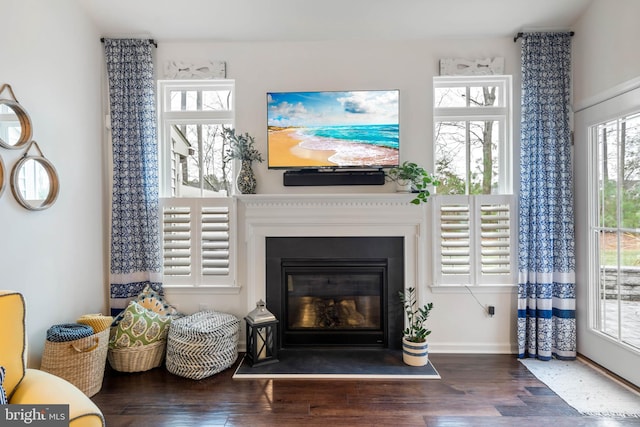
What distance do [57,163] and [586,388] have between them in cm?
422

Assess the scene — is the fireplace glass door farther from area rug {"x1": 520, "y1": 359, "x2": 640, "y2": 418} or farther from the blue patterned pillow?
the blue patterned pillow

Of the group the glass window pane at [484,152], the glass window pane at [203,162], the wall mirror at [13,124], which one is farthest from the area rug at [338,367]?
the wall mirror at [13,124]

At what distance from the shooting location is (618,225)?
2.64 meters

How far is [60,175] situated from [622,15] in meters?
4.35

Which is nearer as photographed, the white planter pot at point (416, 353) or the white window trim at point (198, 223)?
the white planter pot at point (416, 353)

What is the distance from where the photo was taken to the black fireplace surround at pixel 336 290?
122 inches

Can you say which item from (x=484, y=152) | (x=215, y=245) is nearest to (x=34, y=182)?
(x=215, y=245)

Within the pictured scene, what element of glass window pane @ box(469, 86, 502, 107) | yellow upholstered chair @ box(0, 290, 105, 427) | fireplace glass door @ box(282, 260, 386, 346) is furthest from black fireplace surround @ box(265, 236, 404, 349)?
yellow upholstered chair @ box(0, 290, 105, 427)

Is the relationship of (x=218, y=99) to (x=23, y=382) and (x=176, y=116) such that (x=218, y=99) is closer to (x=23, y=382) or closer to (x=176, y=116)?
(x=176, y=116)

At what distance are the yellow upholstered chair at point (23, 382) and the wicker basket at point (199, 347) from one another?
1145 mm

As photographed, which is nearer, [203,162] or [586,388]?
[586,388]

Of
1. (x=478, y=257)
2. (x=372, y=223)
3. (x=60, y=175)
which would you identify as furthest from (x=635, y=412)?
(x=60, y=175)

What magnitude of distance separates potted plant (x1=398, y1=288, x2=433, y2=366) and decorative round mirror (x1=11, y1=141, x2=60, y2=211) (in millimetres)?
2853

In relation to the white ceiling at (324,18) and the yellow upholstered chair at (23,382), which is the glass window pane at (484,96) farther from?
the yellow upholstered chair at (23,382)
